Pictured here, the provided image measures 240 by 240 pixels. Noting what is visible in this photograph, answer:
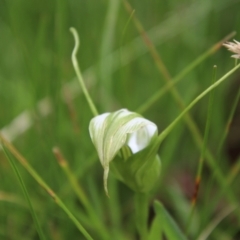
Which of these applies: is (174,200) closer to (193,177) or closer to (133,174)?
(193,177)

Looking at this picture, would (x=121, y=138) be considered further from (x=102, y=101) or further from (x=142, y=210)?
(x=102, y=101)

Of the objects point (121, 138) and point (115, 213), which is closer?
point (121, 138)

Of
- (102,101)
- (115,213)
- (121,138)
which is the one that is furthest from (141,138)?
(102,101)

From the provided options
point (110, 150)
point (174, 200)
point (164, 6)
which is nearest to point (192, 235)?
point (174, 200)

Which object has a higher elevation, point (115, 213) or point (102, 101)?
point (102, 101)

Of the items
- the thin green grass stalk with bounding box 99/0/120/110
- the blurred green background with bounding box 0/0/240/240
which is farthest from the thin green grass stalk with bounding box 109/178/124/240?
the thin green grass stalk with bounding box 99/0/120/110

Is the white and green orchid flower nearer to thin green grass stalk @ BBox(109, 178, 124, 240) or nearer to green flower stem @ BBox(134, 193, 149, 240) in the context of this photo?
green flower stem @ BBox(134, 193, 149, 240)

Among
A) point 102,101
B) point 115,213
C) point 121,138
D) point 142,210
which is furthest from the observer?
point 102,101
